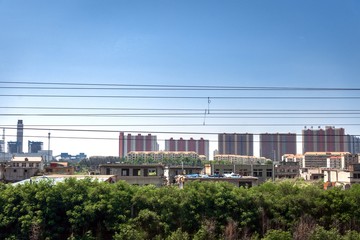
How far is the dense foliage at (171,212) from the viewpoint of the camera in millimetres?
9938

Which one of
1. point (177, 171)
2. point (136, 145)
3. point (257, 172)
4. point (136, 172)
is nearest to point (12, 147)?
point (136, 145)

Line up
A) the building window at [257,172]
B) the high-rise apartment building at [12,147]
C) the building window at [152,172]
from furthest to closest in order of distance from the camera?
1. the high-rise apartment building at [12,147]
2. the building window at [257,172]
3. the building window at [152,172]

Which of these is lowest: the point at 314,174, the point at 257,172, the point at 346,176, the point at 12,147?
the point at 314,174

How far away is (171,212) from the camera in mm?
10727

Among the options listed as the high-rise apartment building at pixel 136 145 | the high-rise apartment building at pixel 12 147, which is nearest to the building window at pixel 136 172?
the high-rise apartment building at pixel 136 145

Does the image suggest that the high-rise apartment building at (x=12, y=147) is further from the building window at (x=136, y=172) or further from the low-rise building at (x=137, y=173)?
the building window at (x=136, y=172)

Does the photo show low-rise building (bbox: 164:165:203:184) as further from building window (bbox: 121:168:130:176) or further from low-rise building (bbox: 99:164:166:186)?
building window (bbox: 121:168:130:176)

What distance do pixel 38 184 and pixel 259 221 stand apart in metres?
6.98

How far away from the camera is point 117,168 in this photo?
778 inches

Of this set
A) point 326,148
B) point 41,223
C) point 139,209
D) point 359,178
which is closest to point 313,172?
point 359,178

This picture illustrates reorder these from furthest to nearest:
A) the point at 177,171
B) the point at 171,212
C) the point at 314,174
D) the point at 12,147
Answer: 1. the point at 12,147
2. the point at 314,174
3. the point at 177,171
4. the point at 171,212

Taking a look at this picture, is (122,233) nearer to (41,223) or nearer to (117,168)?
(41,223)

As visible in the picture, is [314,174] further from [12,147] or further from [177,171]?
[12,147]

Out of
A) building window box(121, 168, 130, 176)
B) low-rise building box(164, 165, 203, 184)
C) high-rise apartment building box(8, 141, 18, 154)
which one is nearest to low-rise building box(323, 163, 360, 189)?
low-rise building box(164, 165, 203, 184)
